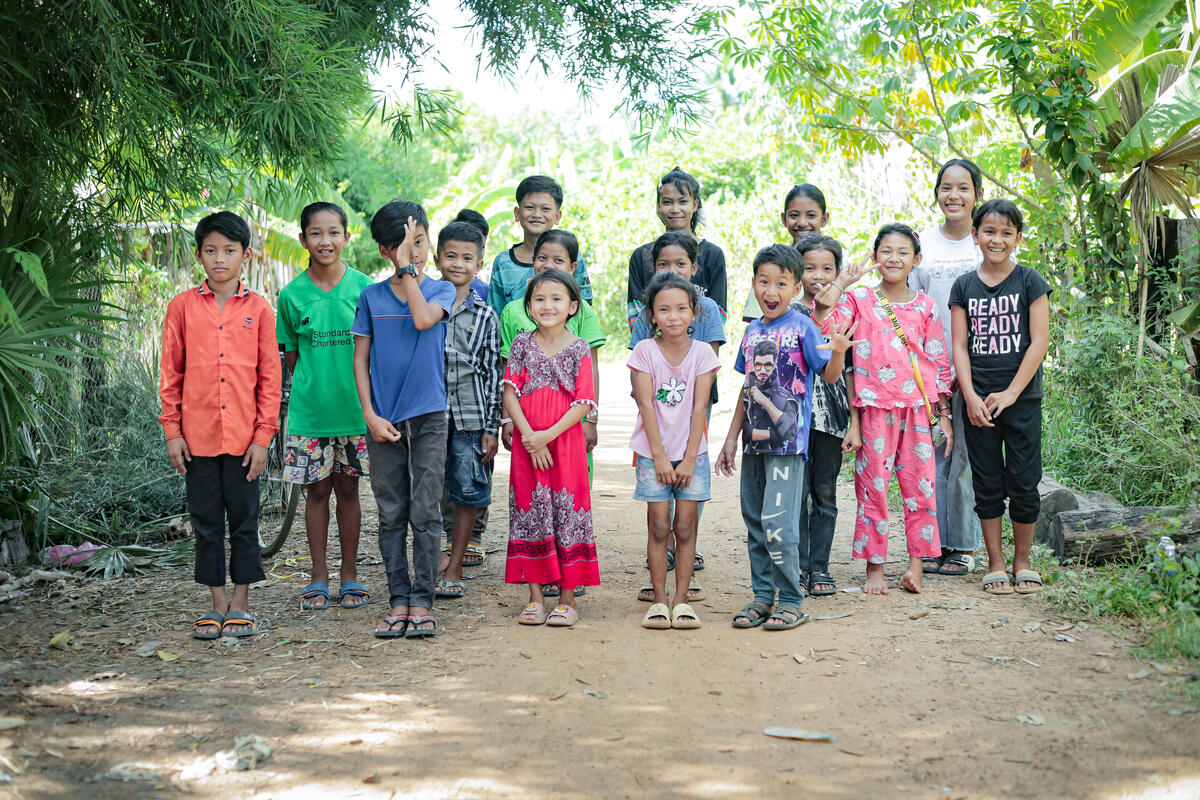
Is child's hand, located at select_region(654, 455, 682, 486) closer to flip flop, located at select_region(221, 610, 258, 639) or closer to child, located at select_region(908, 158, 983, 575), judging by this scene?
child, located at select_region(908, 158, 983, 575)

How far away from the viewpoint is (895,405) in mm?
4801

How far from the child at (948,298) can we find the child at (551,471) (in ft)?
6.53

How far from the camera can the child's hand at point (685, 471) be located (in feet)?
14.2

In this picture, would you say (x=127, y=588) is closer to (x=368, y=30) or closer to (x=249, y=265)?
(x=368, y=30)

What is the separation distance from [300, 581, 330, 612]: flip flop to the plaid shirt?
3.32ft

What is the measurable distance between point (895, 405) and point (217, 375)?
3155mm

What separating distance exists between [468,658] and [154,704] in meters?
1.15

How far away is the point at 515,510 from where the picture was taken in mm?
4469

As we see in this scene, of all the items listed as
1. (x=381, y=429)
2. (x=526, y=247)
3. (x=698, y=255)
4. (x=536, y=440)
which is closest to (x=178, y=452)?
(x=381, y=429)

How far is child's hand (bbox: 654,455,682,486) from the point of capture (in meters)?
4.34

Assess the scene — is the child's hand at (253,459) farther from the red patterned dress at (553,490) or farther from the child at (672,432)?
the child at (672,432)

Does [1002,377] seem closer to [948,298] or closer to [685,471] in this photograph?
[948,298]

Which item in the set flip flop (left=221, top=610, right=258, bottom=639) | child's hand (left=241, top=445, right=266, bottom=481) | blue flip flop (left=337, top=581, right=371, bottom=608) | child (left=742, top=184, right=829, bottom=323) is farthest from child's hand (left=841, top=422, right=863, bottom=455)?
flip flop (left=221, top=610, right=258, bottom=639)

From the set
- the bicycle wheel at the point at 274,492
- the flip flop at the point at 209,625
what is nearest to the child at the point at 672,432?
the flip flop at the point at 209,625
